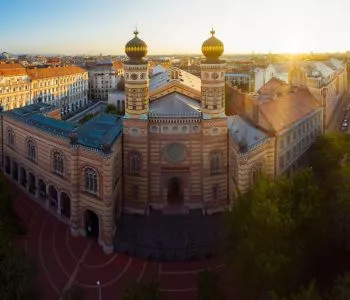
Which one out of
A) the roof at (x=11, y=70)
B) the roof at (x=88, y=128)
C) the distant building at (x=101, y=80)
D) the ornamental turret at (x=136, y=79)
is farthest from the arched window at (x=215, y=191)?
the distant building at (x=101, y=80)

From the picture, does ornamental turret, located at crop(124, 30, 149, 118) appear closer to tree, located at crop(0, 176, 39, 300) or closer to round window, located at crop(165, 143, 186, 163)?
round window, located at crop(165, 143, 186, 163)

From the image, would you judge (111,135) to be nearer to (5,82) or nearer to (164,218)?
(164,218)

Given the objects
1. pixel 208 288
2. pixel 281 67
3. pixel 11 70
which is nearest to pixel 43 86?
pixel 11 70

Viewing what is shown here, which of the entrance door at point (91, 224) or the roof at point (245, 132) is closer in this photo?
the roof at point (245, 132)

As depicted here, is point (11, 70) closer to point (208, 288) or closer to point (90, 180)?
point (90, 180)

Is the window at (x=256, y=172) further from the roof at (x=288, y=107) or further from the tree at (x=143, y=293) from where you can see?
the tree at (x=143, y=293)

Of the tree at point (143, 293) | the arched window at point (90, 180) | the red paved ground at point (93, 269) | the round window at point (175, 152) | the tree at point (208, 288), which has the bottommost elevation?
the red paved ground at point (93, 269)
